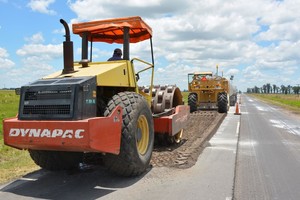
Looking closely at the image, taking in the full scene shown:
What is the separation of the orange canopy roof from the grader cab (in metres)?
0.02

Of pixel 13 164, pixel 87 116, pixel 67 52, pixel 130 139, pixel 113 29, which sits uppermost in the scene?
pixel 113 29

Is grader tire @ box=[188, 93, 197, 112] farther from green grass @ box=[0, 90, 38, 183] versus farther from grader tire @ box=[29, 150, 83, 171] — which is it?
grader tire @ box=[29, 150, 83, 171]

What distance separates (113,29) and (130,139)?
2.64 meters

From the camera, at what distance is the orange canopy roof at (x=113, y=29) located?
694 centimetres

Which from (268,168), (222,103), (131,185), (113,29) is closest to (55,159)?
(131,185)

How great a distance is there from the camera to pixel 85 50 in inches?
292

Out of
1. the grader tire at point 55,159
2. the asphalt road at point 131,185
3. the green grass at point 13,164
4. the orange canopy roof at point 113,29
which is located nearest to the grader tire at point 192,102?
the green grass at point 13,164

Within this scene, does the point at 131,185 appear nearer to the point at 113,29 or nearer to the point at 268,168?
the point at 268,168

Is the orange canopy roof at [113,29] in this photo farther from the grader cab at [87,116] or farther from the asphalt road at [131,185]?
the asphalt road at [131,185]

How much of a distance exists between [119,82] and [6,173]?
268 centimetres

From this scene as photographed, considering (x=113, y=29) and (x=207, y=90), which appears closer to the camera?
(x=113, y=29)

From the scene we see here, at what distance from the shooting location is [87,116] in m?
5.43

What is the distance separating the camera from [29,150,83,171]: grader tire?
20.6 ft

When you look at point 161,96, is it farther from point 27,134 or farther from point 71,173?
point 27,134
